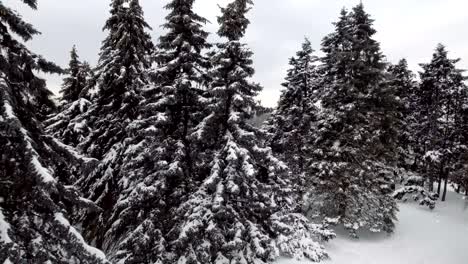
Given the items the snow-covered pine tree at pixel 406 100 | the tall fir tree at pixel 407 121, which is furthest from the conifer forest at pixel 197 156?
the snow-covered pine tree at pixel 406 100

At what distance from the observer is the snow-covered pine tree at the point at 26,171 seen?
7.20 metres

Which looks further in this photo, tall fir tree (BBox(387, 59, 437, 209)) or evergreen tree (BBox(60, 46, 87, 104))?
tall fir tree (BBox(387, 59, 437, 209))

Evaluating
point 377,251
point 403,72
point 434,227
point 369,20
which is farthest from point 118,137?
point 403,72

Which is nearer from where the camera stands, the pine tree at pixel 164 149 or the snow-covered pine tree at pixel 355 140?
the pine tree at pixel 164 149

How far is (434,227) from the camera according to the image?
29594mm

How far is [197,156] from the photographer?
51.5ft

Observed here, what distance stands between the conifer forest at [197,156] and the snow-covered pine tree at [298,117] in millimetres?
130

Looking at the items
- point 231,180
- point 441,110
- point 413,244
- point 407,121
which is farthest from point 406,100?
point 231,180

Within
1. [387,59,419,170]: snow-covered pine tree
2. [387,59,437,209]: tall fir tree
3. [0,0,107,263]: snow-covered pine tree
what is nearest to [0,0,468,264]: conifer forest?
[0,0,107,263]: snow-covered pine tree

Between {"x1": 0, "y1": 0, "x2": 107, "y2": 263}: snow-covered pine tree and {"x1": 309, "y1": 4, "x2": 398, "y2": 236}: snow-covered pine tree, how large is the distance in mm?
18484

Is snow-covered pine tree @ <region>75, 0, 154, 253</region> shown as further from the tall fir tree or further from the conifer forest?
the tall fir tree

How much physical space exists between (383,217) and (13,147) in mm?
23444

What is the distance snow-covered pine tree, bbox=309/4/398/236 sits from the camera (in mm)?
23969

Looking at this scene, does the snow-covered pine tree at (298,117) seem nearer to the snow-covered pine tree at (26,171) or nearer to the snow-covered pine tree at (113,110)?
the snow-covered pine tree at (113,110)
